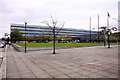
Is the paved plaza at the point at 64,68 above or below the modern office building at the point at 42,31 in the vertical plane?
below

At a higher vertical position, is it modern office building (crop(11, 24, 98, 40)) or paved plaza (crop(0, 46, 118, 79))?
modern office building (crop(11, 24, 98, 40))

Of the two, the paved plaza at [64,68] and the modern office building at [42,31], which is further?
the modern office building at [42,31]

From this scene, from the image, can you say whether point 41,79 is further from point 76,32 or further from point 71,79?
point 76,32

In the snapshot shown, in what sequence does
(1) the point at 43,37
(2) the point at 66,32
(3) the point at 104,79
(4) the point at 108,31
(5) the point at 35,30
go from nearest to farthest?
1. (3) the point at 104,79
2. (4) the point at 108,31
3. (1) the point at 43,37
4. (5) the point at 35,30
5. (2) the point at 66,32

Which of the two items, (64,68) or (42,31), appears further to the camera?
(42,31)

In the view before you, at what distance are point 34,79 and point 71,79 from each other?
4.98 feet

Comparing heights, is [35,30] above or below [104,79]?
above

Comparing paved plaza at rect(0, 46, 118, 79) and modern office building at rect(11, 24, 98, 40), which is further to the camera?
modern office building at rect(11, 24, 98, 40)

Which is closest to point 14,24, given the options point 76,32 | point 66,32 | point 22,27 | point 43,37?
point 22,27

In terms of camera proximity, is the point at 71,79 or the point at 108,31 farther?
the point at 108,31

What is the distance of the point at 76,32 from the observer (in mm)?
134750

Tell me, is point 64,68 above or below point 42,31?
below

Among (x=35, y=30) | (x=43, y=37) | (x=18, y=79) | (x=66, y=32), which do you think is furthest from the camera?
(x=66, y=32)

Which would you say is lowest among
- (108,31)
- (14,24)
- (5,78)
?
(5,78)
